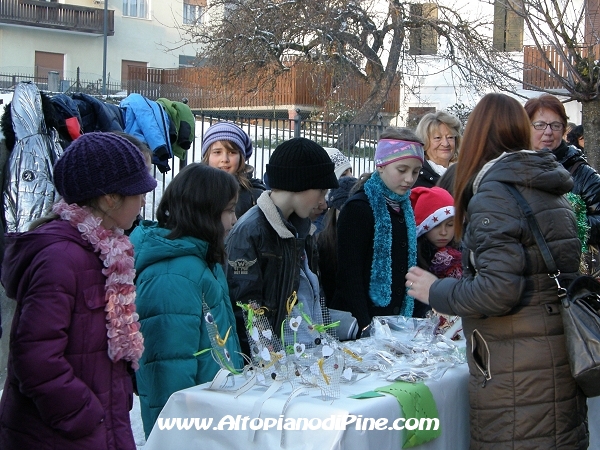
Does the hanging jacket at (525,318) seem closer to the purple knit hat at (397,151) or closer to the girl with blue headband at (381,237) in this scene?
the girl with blue headband at (381,237)

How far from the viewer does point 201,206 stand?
317cm

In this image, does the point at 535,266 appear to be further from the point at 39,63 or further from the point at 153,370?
the point at 39,63

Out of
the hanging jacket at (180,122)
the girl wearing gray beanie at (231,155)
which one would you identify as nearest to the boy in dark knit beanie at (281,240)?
the girl wearing gray beanie at (231,155)

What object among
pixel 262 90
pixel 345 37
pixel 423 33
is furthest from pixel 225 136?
pixel 262 90

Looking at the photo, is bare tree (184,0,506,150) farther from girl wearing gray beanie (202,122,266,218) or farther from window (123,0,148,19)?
window (123,0,148,19)

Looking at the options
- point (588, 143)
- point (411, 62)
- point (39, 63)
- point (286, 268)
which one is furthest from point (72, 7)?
point (286, 268)

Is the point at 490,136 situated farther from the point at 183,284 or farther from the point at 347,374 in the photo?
the point at 183,284

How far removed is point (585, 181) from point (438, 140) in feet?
3.28

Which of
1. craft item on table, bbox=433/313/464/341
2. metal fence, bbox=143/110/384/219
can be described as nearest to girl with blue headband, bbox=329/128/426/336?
craft item on table, bbox=433/313/464/341

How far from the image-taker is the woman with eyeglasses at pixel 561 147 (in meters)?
4.64

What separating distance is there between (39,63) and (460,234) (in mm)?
34227

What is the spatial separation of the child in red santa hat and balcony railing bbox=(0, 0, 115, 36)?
105ft

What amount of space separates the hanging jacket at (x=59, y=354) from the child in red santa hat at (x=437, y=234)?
2.19 metres

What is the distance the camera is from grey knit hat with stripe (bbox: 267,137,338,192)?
342 cm
